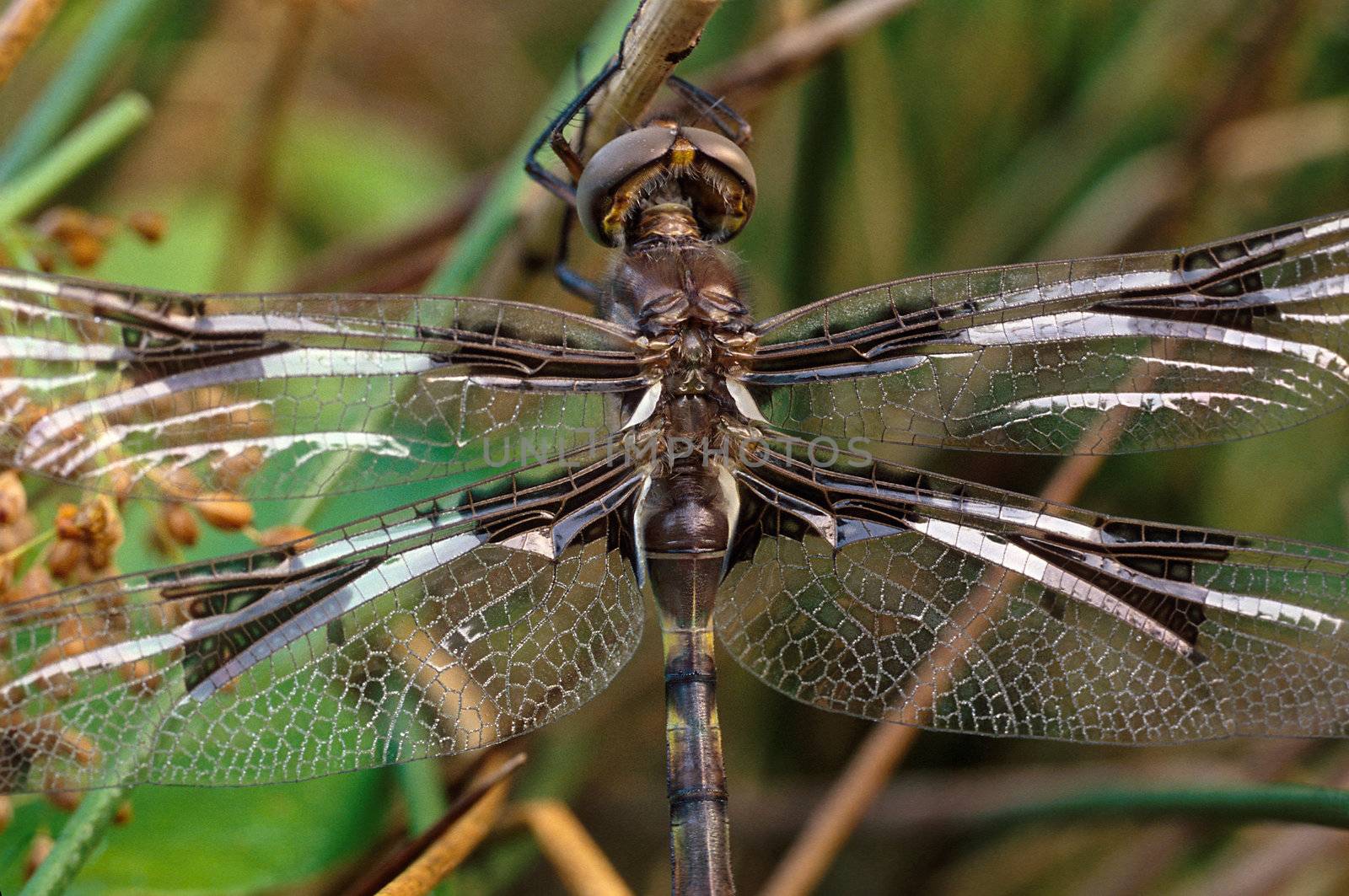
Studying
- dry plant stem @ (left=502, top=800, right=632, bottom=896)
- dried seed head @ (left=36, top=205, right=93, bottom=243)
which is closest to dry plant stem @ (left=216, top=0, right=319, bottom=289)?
dried seed head @ (left=36, top=205, right=93, bottom=243)

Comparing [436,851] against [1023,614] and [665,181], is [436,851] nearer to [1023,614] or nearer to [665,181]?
[1023,614]

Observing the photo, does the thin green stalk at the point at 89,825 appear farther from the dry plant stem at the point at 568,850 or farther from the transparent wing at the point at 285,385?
the dry plant stem at the point at 568,850

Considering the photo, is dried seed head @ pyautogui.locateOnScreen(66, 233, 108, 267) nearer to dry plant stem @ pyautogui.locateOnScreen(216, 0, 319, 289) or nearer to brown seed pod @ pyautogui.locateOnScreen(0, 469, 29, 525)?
brown seed pod @ pyautogui.locateOnScreen(0, 469, 29, 525)

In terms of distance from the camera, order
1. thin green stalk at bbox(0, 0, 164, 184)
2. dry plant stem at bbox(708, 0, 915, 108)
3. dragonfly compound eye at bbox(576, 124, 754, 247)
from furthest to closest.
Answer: dry plant stem at bbox(708, 0, 915, 108) → thin green stalk at bbox(0, 0, 164, 184) → dragonfly compound eye at bbox(576, 124, 754, 247)

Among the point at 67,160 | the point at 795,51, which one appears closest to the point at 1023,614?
the point at 795,51

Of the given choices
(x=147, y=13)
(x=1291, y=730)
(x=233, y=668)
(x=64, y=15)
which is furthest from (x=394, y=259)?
(x=1291, y=730)
